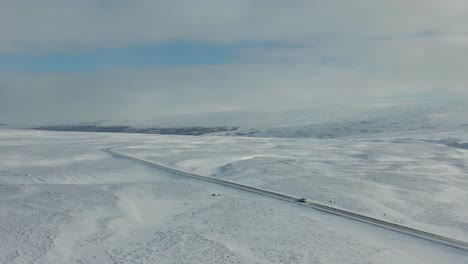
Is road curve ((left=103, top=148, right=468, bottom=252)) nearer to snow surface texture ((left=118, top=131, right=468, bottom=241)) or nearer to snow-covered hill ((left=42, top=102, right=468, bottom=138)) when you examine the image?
snow surface texture ((left=118, top=131, right=468, bottom=241))

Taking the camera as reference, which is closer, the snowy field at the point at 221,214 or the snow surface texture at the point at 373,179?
the snowy field at the point at 221,214

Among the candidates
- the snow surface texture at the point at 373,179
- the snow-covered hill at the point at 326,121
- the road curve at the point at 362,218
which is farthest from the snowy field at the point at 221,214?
the snow-covered hill at the point at 326,121

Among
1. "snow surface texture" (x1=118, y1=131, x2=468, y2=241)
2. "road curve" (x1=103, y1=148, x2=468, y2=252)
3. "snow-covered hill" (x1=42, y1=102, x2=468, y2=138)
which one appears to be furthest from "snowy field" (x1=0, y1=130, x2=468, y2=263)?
"snow-covered hill" (x1=42, y1=102, x2=468, y2=138)

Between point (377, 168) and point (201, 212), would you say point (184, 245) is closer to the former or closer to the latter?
point (201, 212)

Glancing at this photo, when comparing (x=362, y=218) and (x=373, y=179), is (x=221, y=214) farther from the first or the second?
(x=373, y=179)

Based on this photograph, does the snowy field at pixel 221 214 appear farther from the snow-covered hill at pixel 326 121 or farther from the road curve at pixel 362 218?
the snow-covered hill at pixel 326 121

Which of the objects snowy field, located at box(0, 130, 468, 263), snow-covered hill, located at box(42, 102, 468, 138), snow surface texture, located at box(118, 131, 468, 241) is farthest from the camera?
snow-covered hill, located at box(42, 102, 468, 138)

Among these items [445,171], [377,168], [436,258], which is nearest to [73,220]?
[436,258]

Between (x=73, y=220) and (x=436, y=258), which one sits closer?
(x=436, y=258)
